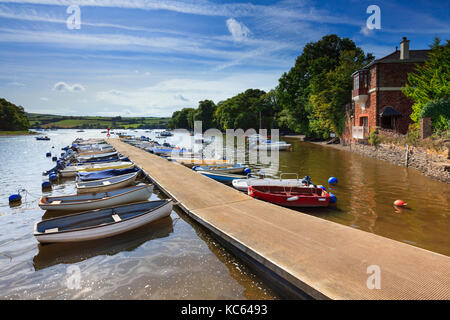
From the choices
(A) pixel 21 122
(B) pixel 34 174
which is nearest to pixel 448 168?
(B) pixel 34 174

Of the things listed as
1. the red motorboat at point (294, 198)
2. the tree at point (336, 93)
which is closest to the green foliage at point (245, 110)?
the tree at point (336, 93)

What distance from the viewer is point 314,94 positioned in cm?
5203

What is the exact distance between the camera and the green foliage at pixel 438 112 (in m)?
22.9

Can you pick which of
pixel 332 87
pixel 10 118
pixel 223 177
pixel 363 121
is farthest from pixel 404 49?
pixel 10 118

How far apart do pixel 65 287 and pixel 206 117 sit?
124 m

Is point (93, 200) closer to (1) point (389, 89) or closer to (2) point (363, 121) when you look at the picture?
(1) point (389, 89)

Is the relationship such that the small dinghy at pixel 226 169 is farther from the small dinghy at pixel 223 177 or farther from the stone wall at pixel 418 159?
the stone wall at pixel 418 159

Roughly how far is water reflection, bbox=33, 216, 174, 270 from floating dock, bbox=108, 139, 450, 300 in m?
2.15

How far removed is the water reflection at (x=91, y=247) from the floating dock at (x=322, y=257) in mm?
2145

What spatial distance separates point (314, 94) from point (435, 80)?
2763 cm

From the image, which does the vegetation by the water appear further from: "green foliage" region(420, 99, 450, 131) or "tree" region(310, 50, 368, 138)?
"green foliage" region(420, 99, 450, 131)

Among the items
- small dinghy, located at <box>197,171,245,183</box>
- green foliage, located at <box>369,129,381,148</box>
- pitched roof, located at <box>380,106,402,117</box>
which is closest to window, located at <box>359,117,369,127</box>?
pitched roof, located at <box>380,106,402,117</box>
